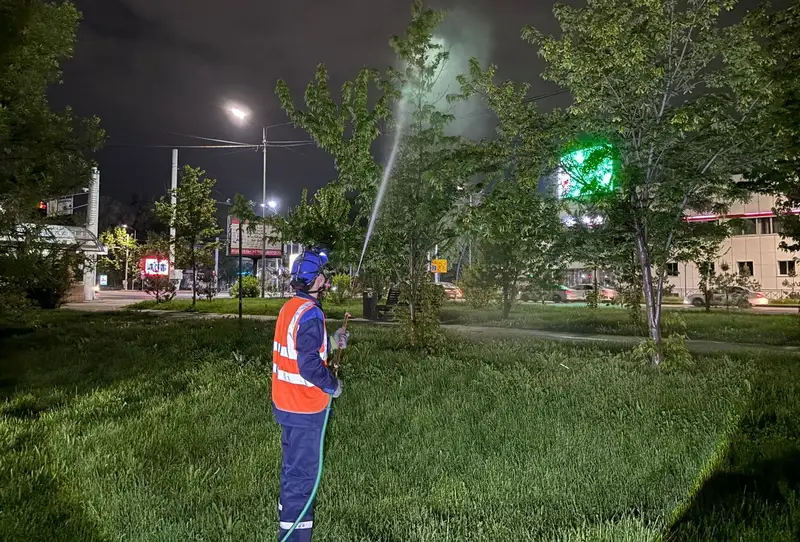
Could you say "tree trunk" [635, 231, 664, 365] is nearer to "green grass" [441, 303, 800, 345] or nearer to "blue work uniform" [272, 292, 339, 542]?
"green grass" [441, 303, 800, 345]

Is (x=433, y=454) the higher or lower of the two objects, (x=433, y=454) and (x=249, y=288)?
the lower

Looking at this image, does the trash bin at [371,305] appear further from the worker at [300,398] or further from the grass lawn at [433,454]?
the worker at [300,398]

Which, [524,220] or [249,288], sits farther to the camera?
[249,288]

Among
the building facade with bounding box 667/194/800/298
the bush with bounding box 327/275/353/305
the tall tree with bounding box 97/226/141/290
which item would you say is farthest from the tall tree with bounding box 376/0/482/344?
the tall tree with bounding box 97/226/141/290

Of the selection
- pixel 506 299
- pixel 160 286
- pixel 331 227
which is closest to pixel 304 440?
pixel 331 227

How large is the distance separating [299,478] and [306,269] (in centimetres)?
134

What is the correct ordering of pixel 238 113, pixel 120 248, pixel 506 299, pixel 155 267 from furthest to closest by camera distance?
pixel 120 248 → pixel 155 267 → pixel 238 113 → pixel 506 299

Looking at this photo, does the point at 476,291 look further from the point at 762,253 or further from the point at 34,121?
the point at 762,253

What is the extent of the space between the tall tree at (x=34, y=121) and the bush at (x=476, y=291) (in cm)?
1393

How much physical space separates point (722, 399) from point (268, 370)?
6.25 meters

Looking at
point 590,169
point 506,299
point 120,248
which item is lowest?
point 506,299

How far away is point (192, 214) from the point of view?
22984mm

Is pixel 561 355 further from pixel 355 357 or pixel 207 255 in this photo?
pixel 207 255

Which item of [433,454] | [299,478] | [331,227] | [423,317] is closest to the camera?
[299,478]
